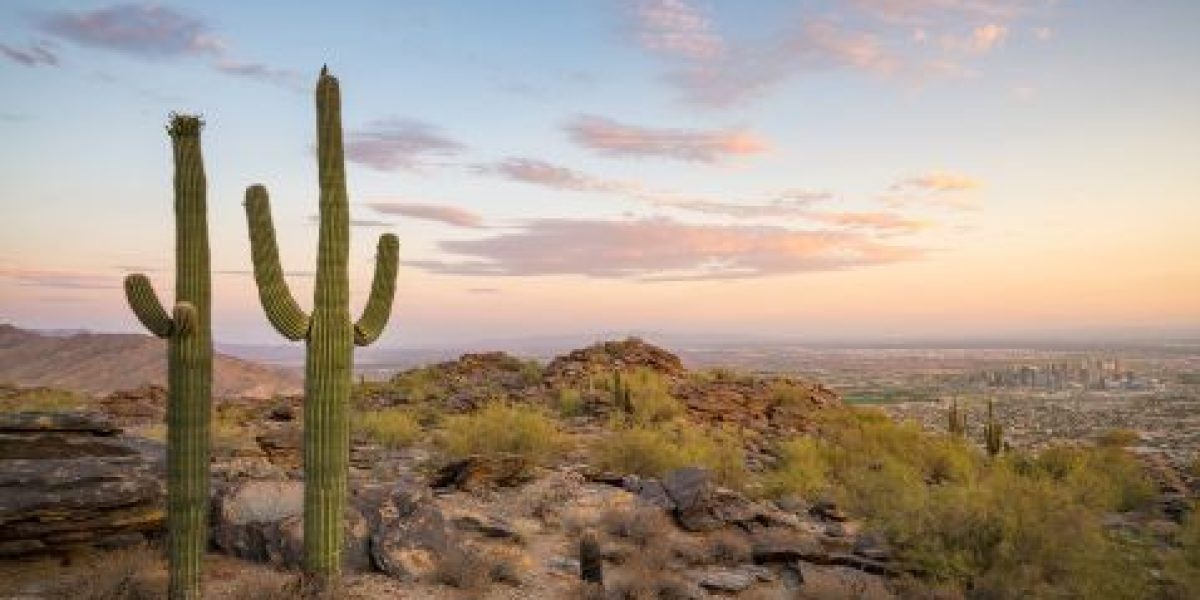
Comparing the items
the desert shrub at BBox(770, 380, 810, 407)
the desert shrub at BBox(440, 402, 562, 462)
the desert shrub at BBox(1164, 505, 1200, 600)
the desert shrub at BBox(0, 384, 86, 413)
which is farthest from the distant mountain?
the desert shrub at BBox(1164, 505, 1200, 600)

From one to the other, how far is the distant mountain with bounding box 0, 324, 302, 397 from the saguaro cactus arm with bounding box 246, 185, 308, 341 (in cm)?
5933

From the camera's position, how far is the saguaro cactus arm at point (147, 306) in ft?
28.5

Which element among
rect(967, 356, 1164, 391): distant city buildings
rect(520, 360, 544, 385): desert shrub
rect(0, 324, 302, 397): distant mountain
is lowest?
rect(967, 356, 1164, 391): distant city buildings

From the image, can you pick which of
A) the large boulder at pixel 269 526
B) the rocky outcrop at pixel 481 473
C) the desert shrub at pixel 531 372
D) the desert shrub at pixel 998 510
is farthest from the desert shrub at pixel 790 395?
the large boulder at pixel 269 526

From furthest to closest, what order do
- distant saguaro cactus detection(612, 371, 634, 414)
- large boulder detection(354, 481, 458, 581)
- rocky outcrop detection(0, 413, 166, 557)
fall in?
distant saguaro cactus detection(612, 371, 634, 414) < large boulder detection(354, 481, 458, 581) < rocky outcrop detection(0, 413, 166, 557)

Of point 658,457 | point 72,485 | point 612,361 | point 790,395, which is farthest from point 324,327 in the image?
point 612,361

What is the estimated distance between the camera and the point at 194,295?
9250mm

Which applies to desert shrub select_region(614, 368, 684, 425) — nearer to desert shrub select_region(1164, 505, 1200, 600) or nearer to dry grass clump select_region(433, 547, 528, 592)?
dry grass clump select_region(433, 547, 528, 592)

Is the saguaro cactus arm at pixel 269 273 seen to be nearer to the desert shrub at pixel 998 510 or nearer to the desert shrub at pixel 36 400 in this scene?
the desert shrub at pixel 998 510

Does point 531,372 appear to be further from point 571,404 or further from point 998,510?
point 998,510

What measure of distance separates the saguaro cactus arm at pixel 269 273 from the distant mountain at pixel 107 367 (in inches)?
2336

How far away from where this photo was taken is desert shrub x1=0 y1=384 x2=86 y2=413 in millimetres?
27281

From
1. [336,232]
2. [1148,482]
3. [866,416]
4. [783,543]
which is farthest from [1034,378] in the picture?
[336,232]

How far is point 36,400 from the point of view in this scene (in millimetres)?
29859
